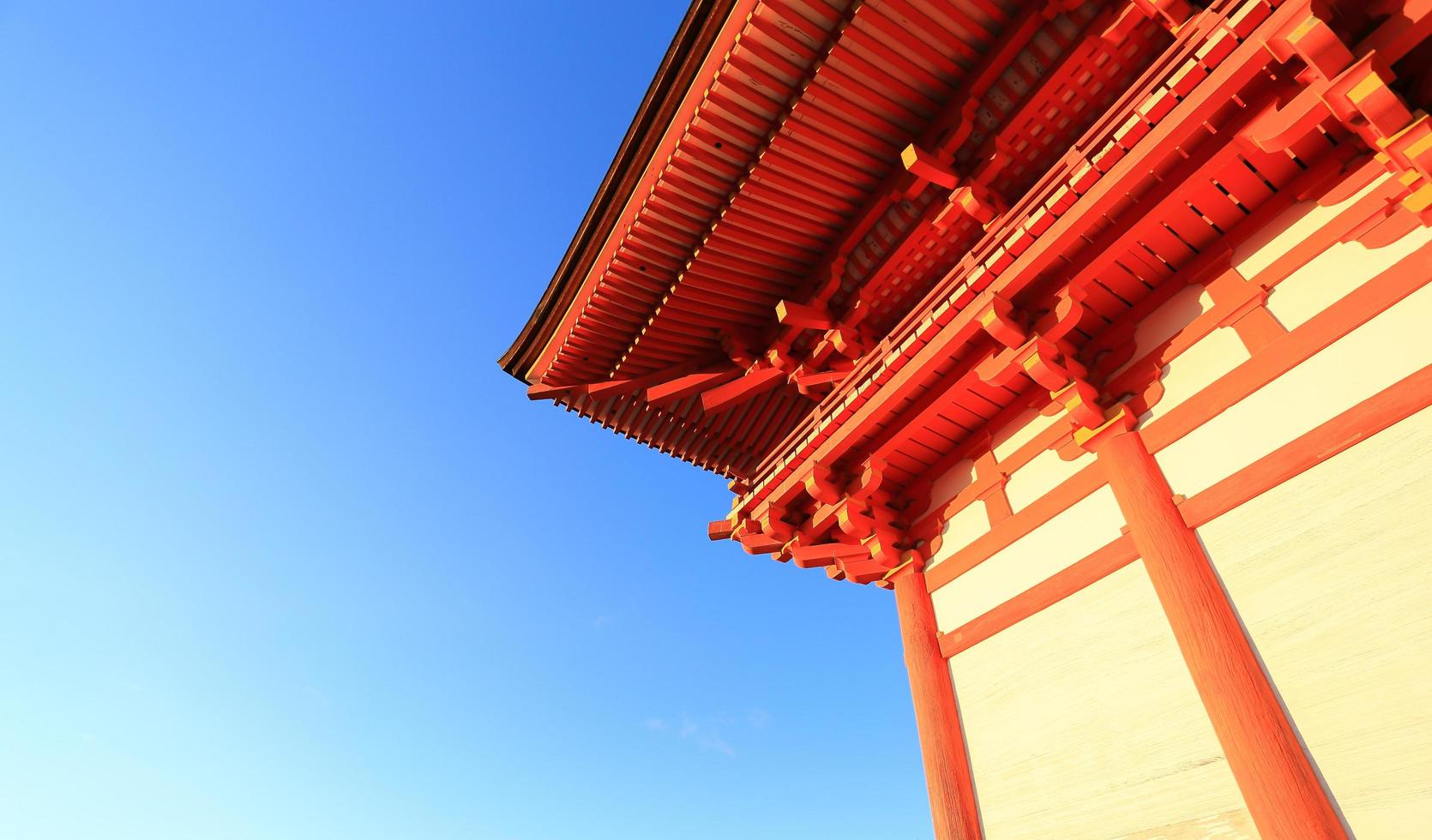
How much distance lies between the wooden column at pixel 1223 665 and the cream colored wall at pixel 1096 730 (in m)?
0.14

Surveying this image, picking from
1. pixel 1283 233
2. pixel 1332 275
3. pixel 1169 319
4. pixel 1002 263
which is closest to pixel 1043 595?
pixel 1169 319

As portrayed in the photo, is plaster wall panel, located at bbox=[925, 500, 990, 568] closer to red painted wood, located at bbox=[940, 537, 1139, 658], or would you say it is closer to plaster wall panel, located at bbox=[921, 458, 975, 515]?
plaster wall panel, located at bbox=[921, 458, 975, 515]

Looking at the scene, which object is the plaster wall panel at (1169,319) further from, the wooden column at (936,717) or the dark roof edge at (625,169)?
the dark roof edge at (625,169)

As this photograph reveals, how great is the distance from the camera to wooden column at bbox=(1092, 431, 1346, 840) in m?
2.99

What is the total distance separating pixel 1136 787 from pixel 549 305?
5.78 metres

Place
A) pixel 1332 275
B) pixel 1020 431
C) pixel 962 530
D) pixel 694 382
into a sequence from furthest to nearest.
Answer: pixel 694 382 < pixel 962 530 < pixel 1020 431 < pixel 1332 275

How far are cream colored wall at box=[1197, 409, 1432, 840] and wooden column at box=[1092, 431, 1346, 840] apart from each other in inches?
3.6

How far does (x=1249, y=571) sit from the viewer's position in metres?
3.46

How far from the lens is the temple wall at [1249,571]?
2982 mm

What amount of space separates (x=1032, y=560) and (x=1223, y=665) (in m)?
1.35

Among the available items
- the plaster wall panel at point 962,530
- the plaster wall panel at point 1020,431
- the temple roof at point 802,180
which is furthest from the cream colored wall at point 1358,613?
the temple roof at point 802,180

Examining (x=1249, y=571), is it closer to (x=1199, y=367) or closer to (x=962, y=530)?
(x=1199, y=367)

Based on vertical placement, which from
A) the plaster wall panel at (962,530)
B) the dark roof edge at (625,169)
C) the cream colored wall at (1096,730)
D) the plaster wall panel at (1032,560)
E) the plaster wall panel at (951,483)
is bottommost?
the cream colored wall at (1096,730)

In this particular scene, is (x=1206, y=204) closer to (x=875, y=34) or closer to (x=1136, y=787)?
(x=875, y=34)
